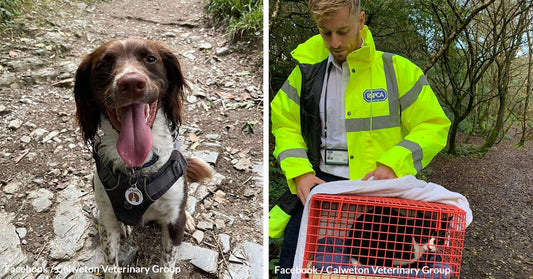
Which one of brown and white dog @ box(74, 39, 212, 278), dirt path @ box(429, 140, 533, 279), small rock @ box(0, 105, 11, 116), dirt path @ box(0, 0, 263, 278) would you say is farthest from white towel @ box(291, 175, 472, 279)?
dirt path @ box(429, 140, 533, 279)

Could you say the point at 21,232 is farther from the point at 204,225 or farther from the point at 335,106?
the point at 335,106

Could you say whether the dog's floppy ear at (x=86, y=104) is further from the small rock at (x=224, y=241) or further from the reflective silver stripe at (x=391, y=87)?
the reflective silver stripe at (x=391, y=87)

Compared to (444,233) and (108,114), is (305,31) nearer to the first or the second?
(108,114)

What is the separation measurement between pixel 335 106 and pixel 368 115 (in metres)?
0.17

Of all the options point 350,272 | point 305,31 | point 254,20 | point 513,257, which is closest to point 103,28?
point 254,20

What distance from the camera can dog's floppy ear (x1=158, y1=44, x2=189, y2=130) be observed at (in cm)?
203

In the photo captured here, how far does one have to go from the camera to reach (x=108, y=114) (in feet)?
6.00

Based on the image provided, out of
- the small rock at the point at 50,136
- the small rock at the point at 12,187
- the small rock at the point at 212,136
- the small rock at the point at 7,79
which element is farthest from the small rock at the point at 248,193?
the small rock at the point at 7,79

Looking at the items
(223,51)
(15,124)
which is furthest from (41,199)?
(223,51)

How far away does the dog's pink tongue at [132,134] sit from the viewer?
1.74m

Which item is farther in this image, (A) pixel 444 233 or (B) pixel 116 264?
(B) pixel 116 264

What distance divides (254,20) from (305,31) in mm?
1319

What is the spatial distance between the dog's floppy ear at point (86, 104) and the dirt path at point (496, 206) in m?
4.79

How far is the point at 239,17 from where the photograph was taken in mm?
5457
